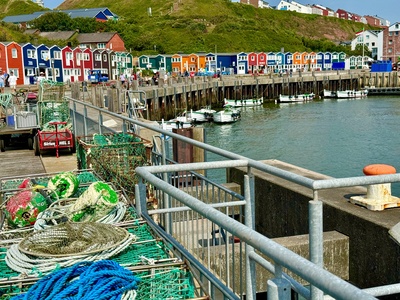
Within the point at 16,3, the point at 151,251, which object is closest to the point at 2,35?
the point at 151,251

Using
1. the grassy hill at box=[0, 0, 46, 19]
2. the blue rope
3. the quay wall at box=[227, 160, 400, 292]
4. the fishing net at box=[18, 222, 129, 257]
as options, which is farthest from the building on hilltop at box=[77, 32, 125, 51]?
the blue rope

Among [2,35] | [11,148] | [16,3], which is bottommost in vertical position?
[11,148]

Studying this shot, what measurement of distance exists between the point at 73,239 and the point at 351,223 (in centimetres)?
395

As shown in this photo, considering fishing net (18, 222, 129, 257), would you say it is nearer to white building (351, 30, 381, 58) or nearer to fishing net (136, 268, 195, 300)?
fishing net (136, 268, 195, 300)

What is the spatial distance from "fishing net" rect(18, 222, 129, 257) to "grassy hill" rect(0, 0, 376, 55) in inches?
4375

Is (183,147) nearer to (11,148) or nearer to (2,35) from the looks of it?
(11,148)

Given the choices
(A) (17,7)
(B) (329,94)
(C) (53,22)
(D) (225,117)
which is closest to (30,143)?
(D) (225,117)

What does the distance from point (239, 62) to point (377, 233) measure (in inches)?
4007

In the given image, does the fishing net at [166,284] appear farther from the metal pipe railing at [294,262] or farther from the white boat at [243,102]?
the white boat at [243,102]

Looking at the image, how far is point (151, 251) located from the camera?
180 inches

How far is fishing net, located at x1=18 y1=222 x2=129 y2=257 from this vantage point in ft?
14.9

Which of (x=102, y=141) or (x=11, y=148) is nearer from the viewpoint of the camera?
(x=102, y=141)

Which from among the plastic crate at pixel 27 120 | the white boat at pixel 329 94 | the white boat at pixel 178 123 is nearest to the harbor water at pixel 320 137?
the white boat at pixel 178 123

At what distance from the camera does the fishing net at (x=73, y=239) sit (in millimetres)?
4535
